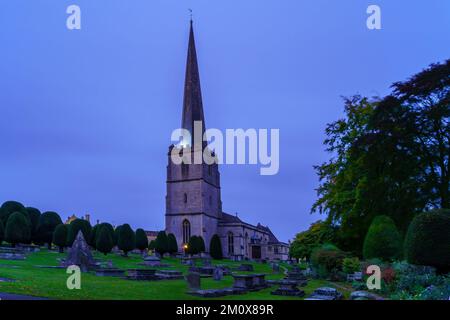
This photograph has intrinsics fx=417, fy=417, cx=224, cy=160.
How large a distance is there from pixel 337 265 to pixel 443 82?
1250 cm

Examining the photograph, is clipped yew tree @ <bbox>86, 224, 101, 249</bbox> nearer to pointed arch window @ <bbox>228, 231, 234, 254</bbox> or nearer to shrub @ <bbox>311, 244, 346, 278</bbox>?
shrub @ <bbox>311, 244, 346, 278</bbox>

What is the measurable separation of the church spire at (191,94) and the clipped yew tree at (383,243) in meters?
47.8

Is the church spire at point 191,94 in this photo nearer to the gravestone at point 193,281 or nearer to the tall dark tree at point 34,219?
the tall dark tree at point 34,219

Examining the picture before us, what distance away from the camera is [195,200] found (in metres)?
64.1

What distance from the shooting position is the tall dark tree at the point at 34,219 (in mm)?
36625

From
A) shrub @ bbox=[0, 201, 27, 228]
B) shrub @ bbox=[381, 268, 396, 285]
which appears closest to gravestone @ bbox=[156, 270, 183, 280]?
shrub @ bbox=[381, 268, 396, 285]

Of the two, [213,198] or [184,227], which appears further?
[213,198]

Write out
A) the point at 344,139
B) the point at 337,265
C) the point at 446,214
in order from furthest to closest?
the point at 344,139, the point at 337,265, the point at 446,214

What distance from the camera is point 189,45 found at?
231 feet

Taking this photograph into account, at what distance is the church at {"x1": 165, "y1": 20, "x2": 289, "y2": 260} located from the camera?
6359 cm

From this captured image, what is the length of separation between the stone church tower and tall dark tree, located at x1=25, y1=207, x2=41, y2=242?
Result: 27650mm

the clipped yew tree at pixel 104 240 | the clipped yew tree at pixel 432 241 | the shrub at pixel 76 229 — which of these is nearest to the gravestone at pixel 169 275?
the clipped yew tree at pixel 432 241

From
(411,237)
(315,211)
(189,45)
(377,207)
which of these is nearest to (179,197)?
(189,45)
